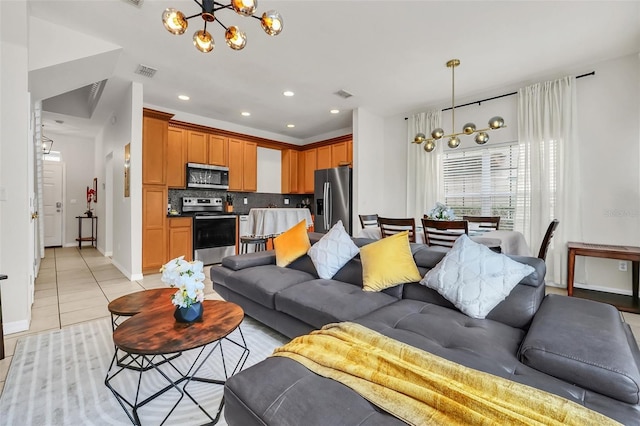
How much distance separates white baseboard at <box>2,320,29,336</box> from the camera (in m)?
2.43

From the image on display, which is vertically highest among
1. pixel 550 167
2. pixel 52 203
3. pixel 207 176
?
pixel 207 176

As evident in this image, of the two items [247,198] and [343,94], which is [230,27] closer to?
[343,94]

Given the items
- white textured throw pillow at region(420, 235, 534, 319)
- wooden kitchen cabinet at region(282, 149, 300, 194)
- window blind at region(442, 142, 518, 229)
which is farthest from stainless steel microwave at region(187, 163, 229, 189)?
white textured throw pillow at region(420, 235, 534, 319)

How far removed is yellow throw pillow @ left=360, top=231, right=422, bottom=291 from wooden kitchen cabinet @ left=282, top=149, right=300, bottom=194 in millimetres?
4778

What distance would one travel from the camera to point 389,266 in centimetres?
220

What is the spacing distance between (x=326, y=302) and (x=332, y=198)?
3.75 m

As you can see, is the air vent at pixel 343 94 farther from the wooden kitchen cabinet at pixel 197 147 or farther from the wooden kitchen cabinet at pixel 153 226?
the wooden kitchen cabinet at pixel 153 226

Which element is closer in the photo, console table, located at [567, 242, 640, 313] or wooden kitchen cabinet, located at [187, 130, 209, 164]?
console table, located at [567, 242, 640, 313]

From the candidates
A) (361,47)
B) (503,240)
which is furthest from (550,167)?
(361,47)

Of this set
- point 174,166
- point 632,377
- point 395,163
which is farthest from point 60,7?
point 395,163

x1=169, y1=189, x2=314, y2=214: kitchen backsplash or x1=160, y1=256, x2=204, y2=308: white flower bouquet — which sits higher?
x1=169, y1=189, x2=314, y2=214: kitchen backsplash

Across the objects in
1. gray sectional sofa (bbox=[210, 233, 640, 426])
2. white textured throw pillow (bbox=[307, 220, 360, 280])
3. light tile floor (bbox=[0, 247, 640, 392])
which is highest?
white textured throw pillow (bbox=[307, 220, 360, 280])

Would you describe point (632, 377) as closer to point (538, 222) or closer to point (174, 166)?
point (538, 222)

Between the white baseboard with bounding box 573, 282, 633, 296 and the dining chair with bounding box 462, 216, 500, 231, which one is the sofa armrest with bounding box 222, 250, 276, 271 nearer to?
the dining chair with bounding box 462, 216, 500, 231
